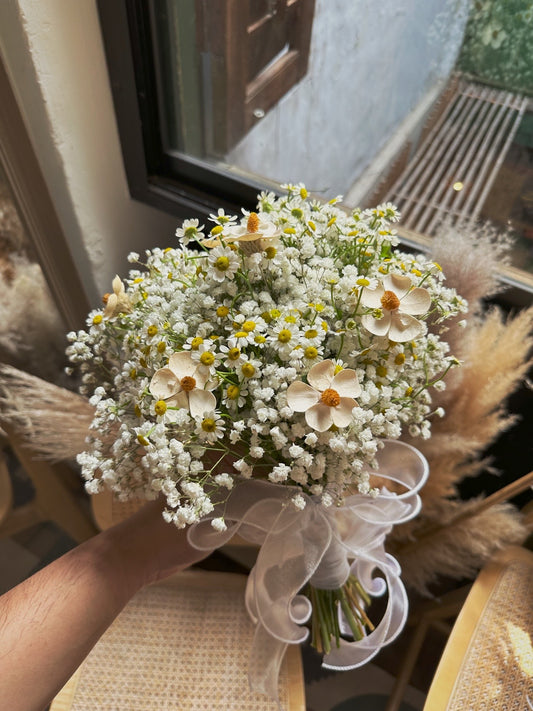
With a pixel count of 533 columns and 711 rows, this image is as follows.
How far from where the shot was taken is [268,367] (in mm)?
496

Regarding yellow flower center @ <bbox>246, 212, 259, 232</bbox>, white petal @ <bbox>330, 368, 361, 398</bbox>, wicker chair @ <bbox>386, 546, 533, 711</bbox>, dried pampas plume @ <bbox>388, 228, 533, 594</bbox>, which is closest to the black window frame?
dried pampas plume @ <bbox>388, 228, 533, 594</bbox>

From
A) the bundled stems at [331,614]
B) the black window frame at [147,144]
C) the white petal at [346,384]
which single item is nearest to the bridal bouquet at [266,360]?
the white petal at [346,384]

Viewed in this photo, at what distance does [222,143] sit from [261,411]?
0.80 m

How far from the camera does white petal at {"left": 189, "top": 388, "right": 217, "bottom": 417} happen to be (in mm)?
489

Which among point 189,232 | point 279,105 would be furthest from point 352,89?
point 189,232

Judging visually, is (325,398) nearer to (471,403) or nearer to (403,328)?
(403,328)

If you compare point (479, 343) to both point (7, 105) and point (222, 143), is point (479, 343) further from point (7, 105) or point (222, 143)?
point (7, 105)

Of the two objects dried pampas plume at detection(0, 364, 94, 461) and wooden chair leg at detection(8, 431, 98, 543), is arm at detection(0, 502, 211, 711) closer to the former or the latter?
dried pampas plume at detection(0, 364, 94, 461)

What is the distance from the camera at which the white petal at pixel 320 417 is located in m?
0.48

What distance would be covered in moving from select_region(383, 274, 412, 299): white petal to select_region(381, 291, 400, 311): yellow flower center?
0.05 feet

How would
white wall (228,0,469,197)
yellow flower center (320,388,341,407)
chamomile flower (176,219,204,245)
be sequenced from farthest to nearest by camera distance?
white wall (228,0,469,197) → chamomile flower (176,219,204,245) → yellow flower center (320,388,341,407)

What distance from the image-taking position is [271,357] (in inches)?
20.4

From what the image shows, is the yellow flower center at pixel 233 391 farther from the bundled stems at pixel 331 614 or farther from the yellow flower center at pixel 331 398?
the bundled stems at pixel 331 614

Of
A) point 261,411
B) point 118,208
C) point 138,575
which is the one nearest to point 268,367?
point 261,411
